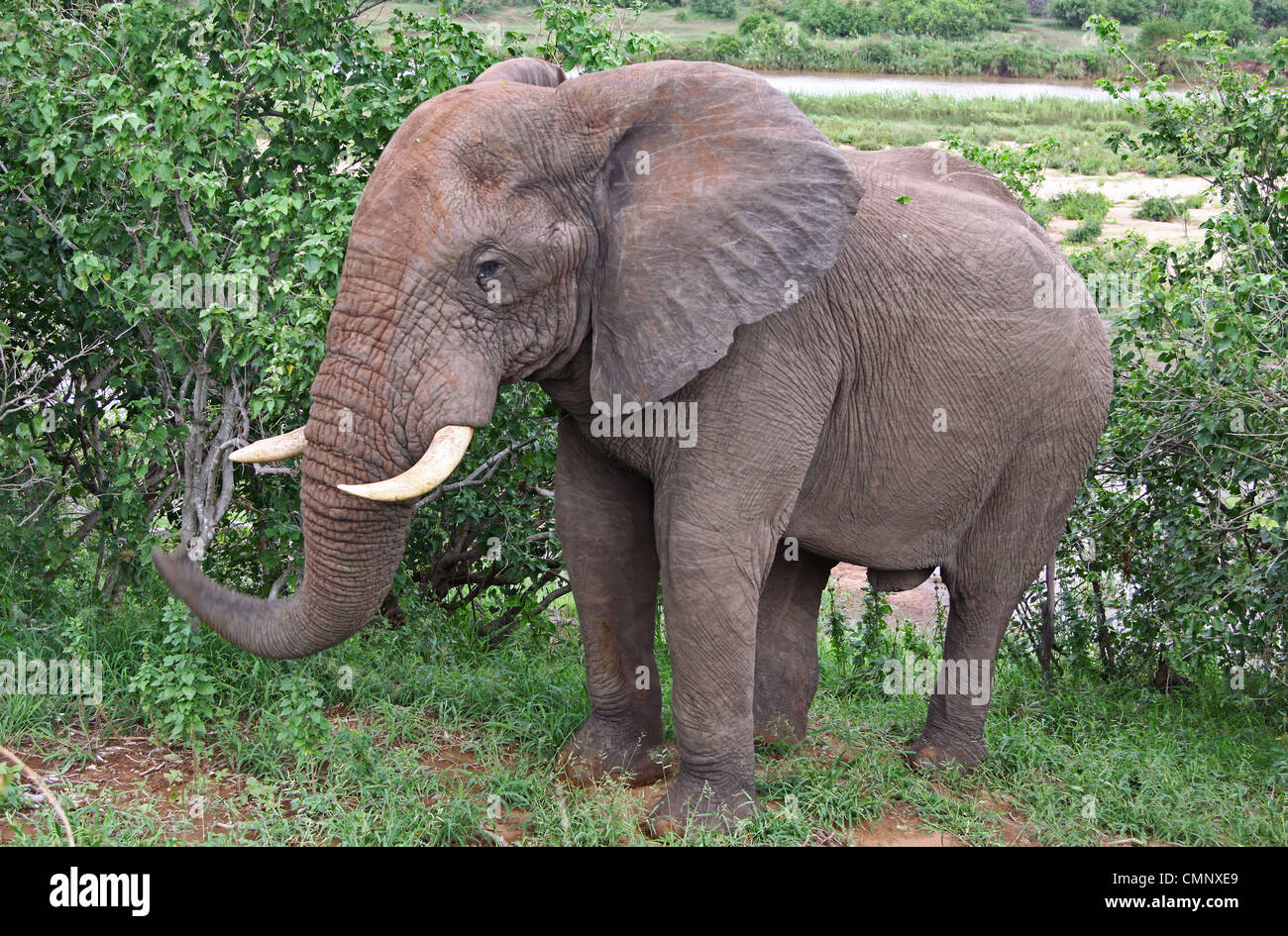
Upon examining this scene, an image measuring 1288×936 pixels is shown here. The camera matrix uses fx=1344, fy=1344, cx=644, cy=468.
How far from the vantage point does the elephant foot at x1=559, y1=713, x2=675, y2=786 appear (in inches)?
239

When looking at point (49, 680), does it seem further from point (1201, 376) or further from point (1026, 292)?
point (1201, 376)

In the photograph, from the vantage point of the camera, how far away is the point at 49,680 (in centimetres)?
620

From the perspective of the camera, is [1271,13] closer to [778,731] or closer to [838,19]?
[838,19]

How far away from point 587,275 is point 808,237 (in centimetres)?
83

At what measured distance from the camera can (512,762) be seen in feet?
20.4

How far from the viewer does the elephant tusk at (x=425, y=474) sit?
4.46 meters

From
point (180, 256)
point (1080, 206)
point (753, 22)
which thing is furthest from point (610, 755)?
point (753, 22)

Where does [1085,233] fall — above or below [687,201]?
above

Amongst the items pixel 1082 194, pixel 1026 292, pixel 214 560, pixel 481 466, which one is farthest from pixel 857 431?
pixel 1082 194

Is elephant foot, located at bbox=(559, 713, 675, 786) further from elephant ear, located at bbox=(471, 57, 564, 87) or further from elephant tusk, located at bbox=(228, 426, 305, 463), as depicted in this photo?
elephant ear, located at bbox=(471, 57, 564, 87)

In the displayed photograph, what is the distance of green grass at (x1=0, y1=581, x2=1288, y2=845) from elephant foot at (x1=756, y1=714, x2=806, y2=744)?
7 cm

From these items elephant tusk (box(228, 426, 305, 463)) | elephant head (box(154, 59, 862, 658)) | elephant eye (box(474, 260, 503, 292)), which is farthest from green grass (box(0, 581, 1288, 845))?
elephant eye (box(474, 260, 503, 292))

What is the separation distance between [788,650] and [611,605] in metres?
1.13

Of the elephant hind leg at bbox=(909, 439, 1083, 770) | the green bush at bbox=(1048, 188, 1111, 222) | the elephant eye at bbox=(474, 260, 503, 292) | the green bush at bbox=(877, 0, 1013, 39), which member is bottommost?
the elephant hind leg at bbox=(909, 439, 1083, 770)
